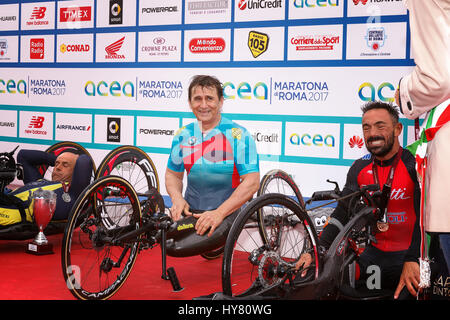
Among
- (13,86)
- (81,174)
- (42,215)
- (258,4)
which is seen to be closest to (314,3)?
(258,4)

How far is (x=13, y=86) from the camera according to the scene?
645 cm

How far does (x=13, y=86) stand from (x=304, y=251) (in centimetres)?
469

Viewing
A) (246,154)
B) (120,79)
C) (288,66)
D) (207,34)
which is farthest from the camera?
(120,79)

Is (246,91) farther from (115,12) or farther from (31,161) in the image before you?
(31,161)

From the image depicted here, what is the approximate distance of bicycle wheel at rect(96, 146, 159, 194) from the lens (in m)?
4.89

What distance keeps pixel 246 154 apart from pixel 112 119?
7.02 ft

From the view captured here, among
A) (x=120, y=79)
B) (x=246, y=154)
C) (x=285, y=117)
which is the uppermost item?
(x=120, y=79)

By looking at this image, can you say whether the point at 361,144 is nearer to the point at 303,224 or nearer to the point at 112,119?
the point at 303,224

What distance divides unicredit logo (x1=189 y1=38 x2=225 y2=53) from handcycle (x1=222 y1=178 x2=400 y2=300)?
2276 millimetres

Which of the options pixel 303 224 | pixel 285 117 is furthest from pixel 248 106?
pixel 303 224

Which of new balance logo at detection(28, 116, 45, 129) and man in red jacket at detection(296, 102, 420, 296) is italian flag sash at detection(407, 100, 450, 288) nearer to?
man in red jacket at detection(296, 102, 420, 296)

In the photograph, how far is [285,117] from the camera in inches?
183

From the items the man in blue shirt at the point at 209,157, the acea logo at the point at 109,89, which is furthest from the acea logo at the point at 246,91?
the acea logo at the point at 109,89

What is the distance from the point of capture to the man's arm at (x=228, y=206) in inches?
140
